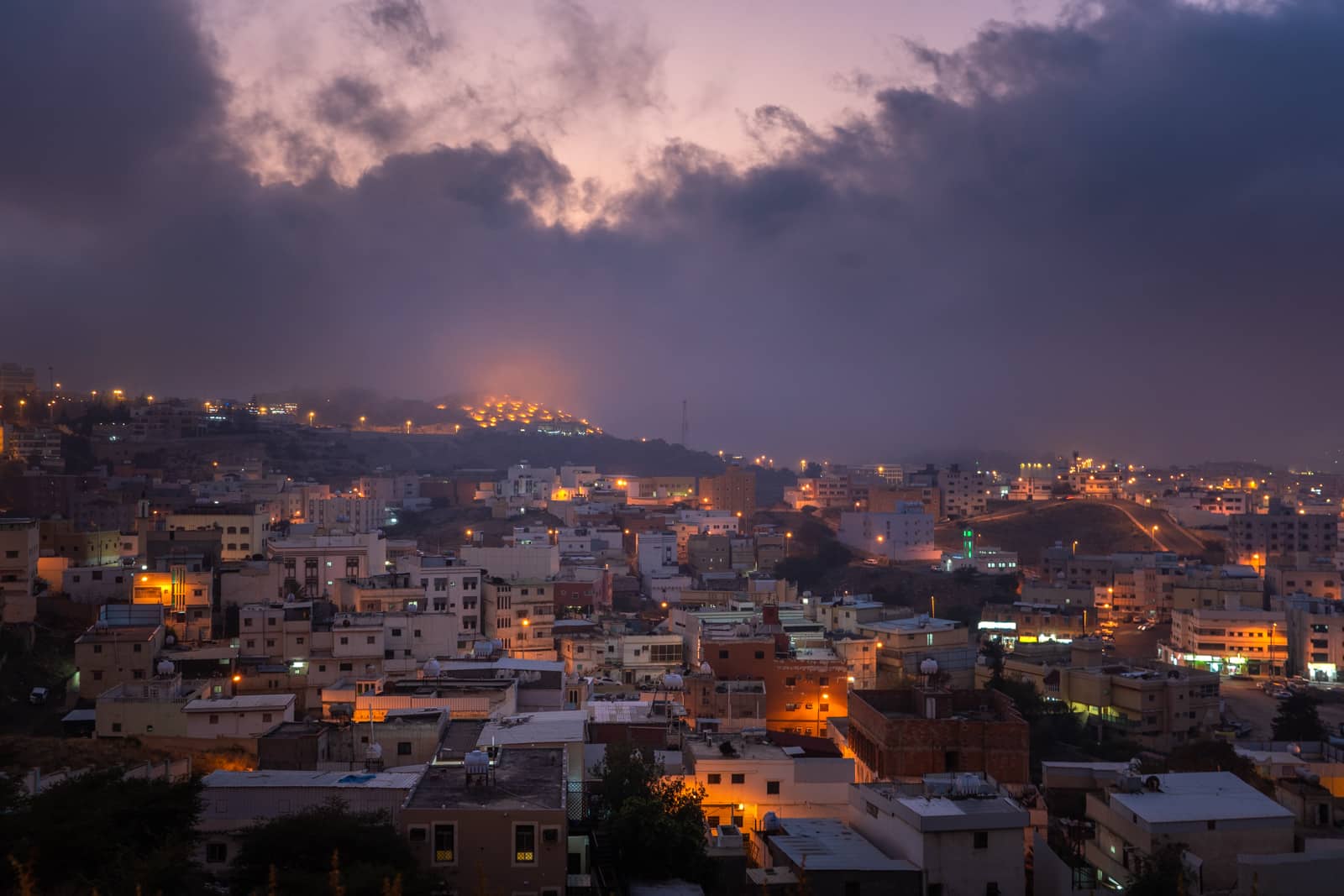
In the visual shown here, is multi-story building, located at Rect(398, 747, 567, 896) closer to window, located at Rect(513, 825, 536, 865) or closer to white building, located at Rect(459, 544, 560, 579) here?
window, located at Rect(513, 825, 536, 865)

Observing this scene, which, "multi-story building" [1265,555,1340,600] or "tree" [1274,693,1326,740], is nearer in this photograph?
"tree" [1274,693,1326,740]

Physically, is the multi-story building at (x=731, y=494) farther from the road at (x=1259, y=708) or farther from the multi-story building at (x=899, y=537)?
the road at (x=1259, y=708)

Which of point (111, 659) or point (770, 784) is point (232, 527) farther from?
point (770, 784)

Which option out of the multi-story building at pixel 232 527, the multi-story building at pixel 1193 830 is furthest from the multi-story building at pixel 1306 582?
the multi-story building at pixel 232 527

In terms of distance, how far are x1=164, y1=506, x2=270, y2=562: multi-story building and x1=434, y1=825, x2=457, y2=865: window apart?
47.5ft

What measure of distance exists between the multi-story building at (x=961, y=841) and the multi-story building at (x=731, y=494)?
36674mm

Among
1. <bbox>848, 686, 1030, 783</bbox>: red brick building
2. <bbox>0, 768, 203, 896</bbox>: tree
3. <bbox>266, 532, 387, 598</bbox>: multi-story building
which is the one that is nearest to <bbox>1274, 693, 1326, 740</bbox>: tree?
<bbox>848, 686, 1030, 783</bbox>: red brick building

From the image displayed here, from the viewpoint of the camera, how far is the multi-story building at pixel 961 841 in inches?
310

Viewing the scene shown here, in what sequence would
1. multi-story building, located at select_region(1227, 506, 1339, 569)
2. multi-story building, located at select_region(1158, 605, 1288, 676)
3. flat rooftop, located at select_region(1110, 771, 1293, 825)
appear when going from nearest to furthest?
flat rooftop, located at select_region(1110, 771, 1293, 825)
multi-story building, located at select_region(1158, 605, 1288, 676)
multi-story building, located at select_region(1227, 506, 1339, 569)

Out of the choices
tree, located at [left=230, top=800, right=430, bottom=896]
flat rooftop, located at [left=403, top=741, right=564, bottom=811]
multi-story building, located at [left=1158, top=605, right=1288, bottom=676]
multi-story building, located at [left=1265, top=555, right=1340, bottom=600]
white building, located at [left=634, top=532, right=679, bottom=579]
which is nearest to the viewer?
tree, located at [left=230, top=800, right=430, bottom=896]

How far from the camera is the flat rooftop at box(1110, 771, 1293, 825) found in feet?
28.3

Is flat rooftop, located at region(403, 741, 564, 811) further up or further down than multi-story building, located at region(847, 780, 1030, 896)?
further up

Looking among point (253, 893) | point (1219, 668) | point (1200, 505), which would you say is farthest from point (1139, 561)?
point (253, 893)

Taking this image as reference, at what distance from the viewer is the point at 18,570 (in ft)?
54.6
